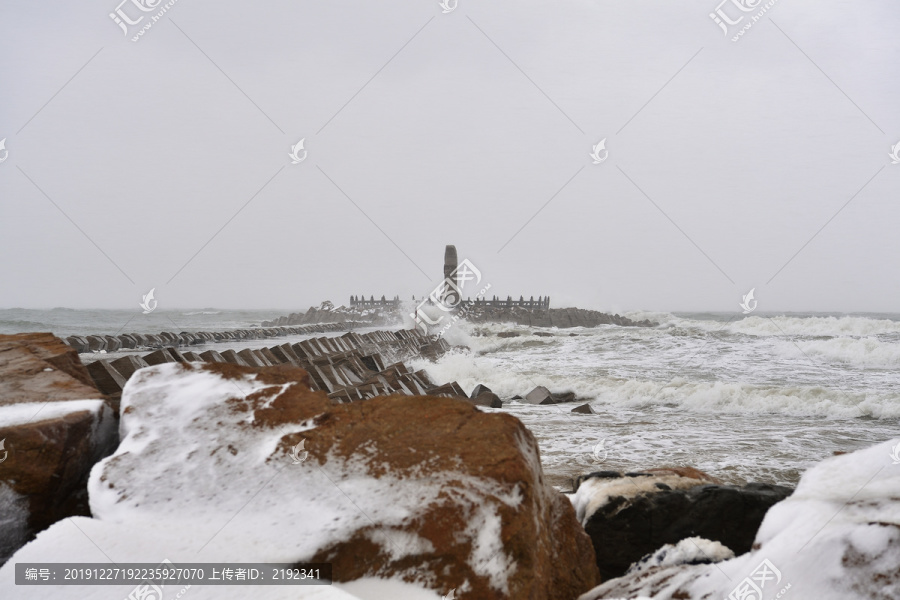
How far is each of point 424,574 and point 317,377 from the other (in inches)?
203

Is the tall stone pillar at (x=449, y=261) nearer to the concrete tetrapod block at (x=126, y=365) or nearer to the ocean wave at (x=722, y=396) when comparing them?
the ocean wave at (x=722, y=396)

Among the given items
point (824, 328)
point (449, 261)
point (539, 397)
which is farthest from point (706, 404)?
point (449, 261)

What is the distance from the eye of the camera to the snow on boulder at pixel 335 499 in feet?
7.19

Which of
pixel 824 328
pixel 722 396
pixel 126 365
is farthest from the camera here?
pixel 824 328

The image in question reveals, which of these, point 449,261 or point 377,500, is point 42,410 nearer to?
point 377,500

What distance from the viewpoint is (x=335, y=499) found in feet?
7.80

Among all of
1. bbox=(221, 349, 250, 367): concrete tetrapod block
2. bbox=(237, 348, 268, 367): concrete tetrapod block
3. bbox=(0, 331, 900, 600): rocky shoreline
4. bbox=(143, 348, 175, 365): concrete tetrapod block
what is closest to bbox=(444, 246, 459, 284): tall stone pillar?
bbox=(237, 348, 268, 367): concrete tetrapod block

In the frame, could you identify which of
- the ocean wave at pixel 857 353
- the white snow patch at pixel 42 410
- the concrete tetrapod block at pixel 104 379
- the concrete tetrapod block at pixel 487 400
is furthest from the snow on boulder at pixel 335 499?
the ocean wave at pixel 857 353

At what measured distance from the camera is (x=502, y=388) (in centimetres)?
1180

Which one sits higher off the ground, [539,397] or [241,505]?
[241,505]

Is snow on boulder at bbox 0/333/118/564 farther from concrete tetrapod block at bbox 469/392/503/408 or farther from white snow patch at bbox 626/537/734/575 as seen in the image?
concrete tetrapod block at bbox 469/392/503/408

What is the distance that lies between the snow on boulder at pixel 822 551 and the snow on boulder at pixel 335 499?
21.1 inches

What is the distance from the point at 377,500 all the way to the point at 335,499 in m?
0.18

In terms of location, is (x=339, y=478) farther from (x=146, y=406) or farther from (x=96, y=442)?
(x=96, y=442)
